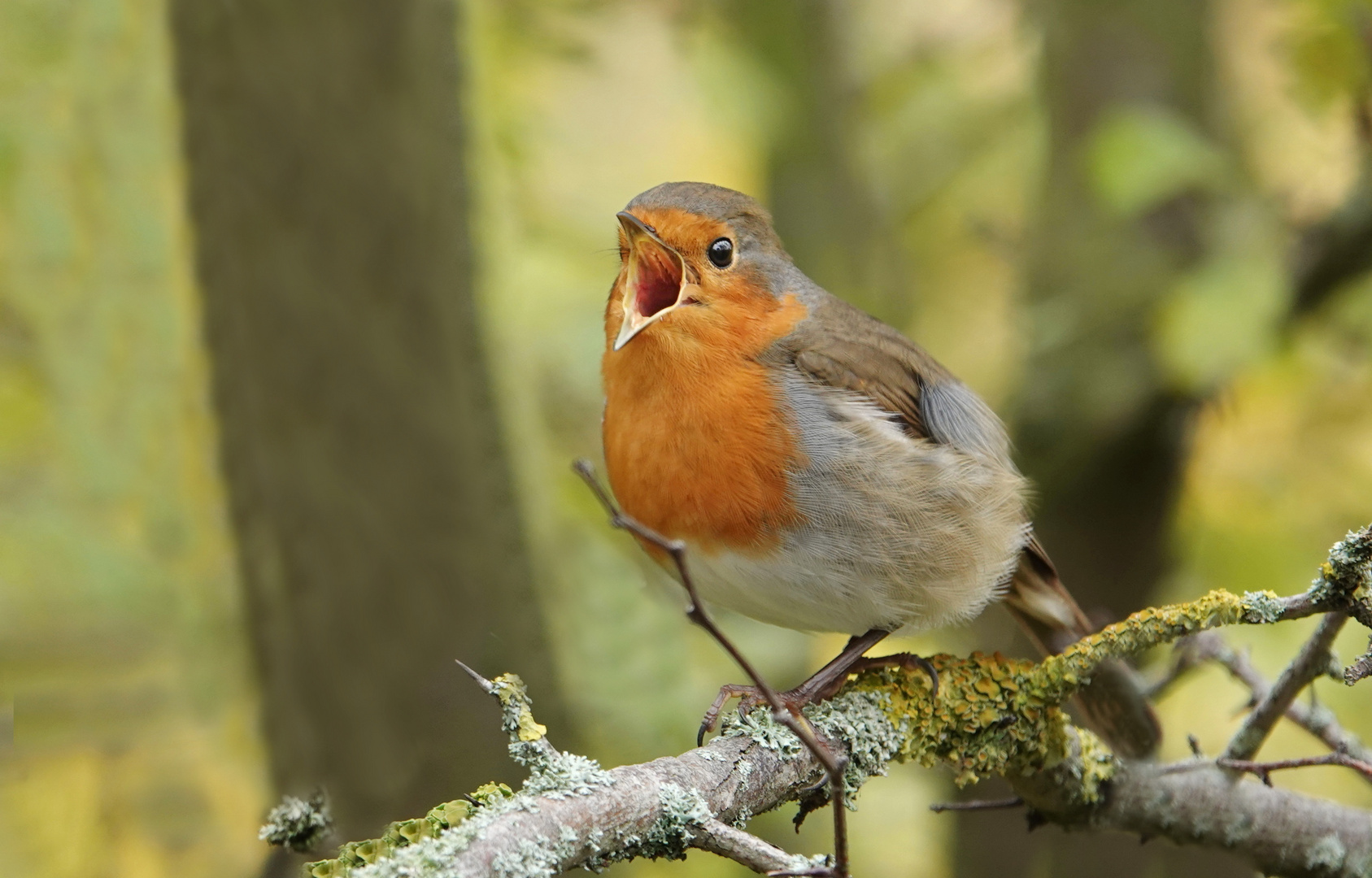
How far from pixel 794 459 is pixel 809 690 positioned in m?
0.52

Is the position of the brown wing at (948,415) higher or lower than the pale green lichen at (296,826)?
higher

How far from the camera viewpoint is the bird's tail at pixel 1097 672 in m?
2.92

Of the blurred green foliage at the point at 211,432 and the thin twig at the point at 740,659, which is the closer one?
the thin twig at the point at 740,659

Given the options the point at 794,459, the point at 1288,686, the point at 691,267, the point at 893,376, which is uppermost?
the point at 691,267

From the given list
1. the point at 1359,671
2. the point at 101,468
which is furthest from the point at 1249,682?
the point at 101,468

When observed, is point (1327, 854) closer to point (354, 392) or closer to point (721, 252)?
point (721, 252)

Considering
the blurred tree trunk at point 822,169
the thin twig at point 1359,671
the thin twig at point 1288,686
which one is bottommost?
the thin twig at point 1359,671

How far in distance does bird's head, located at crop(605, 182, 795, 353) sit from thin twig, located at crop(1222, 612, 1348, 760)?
143cm

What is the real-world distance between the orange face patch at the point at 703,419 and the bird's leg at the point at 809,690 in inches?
12.2

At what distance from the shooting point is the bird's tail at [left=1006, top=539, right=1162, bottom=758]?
292 cm

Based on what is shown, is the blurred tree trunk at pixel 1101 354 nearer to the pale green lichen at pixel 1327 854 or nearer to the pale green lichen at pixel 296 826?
the pale green lichen at pixel 1327 854

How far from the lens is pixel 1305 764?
199cm

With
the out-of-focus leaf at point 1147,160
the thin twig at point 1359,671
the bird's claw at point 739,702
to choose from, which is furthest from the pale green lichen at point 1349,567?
the out-of-focus leaf at point 1147,160

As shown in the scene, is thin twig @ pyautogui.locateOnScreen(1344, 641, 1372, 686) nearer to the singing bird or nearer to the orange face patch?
the singing bird
